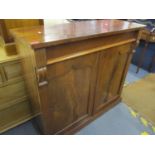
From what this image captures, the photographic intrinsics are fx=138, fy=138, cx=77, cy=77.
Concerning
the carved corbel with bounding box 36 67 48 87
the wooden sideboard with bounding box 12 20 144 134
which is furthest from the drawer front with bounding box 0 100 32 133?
the carved corbel with bounding box 36 67 48 87

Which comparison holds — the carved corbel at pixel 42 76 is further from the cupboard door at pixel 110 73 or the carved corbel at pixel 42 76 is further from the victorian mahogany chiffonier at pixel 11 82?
the cupboard door at pixel 110 73

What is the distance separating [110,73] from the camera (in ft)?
4.54

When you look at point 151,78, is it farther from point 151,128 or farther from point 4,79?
point 4,79

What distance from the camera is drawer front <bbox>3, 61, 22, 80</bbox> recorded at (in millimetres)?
1101

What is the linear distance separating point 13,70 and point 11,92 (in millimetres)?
217

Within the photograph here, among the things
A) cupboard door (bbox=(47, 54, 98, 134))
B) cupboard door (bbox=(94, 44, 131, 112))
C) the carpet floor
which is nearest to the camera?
cupboard door (bbox=(47, 54, 98, 134))

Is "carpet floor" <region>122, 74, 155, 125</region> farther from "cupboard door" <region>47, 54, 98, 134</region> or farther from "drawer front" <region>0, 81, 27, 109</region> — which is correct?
"drawer front" <region>0, 81, 27, 109</region>

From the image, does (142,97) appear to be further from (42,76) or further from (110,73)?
(42,76)

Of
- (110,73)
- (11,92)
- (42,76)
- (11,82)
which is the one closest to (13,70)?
(11,82)

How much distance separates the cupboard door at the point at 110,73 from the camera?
1.23 m

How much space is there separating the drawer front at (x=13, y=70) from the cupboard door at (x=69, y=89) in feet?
1.33

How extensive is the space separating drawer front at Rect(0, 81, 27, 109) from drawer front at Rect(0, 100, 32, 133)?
0.09 metres

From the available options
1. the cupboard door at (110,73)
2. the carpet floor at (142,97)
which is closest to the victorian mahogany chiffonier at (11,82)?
the cupboard door at (110,73)
